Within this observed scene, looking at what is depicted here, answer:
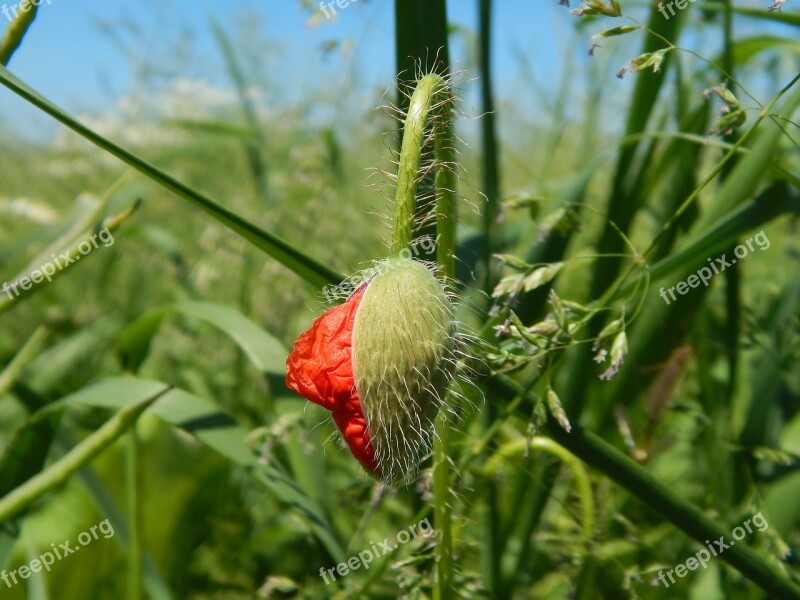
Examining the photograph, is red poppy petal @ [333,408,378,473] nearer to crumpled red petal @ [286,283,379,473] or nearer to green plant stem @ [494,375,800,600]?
crumpled red petal @ [286,283,379,473]

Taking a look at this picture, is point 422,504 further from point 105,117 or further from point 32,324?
point 105,117

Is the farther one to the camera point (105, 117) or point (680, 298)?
point (105, 117)

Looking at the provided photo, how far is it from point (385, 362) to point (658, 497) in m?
0.43

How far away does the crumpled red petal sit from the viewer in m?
0.79

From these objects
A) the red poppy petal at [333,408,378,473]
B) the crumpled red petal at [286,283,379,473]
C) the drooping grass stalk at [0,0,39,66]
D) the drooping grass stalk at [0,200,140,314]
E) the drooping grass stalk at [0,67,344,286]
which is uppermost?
the drooping grass stalk at [0,0,39,66]

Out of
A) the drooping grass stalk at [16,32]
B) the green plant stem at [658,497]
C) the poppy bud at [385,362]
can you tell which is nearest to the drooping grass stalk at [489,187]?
the green plant stem at [658,497]

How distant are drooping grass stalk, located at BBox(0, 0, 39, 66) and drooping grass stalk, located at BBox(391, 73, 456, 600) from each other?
1.92ft

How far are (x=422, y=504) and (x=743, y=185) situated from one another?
741mm

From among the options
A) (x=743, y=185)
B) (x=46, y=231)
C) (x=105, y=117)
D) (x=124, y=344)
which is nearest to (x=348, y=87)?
(x=46, y=231)

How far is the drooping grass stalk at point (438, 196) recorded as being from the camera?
0.75m

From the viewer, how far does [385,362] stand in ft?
2.53

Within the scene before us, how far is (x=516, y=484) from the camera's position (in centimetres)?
155

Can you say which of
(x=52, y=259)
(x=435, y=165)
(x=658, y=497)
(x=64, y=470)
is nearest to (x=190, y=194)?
(x=435, y=165)

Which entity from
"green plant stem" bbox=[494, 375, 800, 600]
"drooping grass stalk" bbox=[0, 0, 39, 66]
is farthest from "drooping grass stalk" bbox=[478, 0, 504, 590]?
"drooping grass stalk" bbox=[0, 0, 39, 66]
